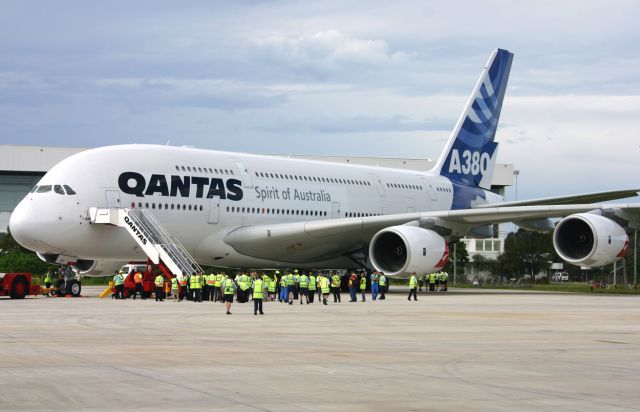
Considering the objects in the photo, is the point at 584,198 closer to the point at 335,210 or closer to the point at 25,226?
the point at 335,210

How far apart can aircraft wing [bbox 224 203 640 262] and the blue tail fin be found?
8221 millimetres

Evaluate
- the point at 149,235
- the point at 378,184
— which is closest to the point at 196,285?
the point at 149,235

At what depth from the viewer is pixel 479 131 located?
139ft

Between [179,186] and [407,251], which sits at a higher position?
[179,186]

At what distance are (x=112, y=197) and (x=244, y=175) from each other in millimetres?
4960

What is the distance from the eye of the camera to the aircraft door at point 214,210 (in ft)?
103

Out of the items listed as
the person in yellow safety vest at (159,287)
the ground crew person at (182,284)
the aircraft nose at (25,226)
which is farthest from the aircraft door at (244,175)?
the aircraft nose at (25,226)

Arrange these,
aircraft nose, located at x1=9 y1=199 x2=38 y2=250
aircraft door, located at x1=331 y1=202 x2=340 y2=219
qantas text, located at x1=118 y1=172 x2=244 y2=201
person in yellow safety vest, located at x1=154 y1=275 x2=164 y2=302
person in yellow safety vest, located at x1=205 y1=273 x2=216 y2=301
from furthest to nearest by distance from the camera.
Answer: aircraft door, located at x1=331 y1=202 x2=340 y2=219 < qantas text, located at x1=118 y1=172 x2=244 y2=201 < aircraft nose, located at x1=9 y1=199 x2=38 y2=250 < person in yellow safety vest, located at x1=205 y1=273 x2=216 y2=301 < person in yellow safety vest, located at x1=154 y1=275 x2=164 y2=302

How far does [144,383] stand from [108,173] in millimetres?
19753

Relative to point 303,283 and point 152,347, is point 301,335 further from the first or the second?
point 303,283

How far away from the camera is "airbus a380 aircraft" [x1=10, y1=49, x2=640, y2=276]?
28.9m

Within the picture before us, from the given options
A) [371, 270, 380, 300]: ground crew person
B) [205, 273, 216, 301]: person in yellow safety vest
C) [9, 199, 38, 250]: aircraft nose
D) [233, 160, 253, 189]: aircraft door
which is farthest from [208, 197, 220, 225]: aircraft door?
[9, 199, 38, 250]: aircraft nose

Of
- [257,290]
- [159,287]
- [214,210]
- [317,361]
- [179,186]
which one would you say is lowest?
[317,361]

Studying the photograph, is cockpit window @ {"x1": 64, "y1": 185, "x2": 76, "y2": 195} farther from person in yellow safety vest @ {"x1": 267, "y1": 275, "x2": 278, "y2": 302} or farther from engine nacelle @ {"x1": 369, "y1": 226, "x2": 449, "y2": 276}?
engine nacelle @ {"x1": 369, "y1": 226, "x2": 449, "y2": 276}
